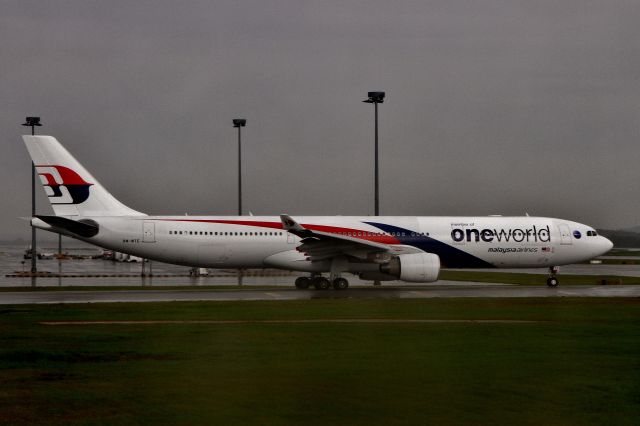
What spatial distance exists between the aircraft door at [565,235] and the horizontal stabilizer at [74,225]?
21.8 meters

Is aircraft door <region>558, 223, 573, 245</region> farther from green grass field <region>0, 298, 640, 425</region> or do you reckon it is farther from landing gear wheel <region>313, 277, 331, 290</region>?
green grass field <region>0, 298, 640, 425</region>

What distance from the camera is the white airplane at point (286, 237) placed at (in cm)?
3375

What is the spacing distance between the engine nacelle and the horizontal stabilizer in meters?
13.1

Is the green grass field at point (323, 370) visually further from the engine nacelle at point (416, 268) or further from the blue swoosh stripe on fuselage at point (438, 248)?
the blue swoosh stripe on fuselage at point (438, 248)

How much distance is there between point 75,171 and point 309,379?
1032 inches

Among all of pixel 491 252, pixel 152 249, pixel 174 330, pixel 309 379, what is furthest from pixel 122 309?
pixel 491 252

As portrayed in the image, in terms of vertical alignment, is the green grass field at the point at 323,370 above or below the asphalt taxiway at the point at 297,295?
below

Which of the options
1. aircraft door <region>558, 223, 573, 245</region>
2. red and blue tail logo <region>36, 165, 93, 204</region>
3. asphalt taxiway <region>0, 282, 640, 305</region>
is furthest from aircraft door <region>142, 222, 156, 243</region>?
aircraft door <region>558, 223, 573, 245</region>

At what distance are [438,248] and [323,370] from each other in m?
24.6

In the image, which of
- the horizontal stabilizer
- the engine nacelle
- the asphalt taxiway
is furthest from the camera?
the engine nacelle

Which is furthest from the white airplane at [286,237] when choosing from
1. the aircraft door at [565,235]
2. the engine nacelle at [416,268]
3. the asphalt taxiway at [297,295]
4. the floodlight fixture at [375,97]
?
Result: the floodlight fixture at [375,97]

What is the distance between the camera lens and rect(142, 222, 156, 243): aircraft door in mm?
34500

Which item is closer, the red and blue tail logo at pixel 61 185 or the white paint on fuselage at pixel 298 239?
the red and blue tail logo at pixel 61 185

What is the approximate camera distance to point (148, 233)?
34.5 metres
